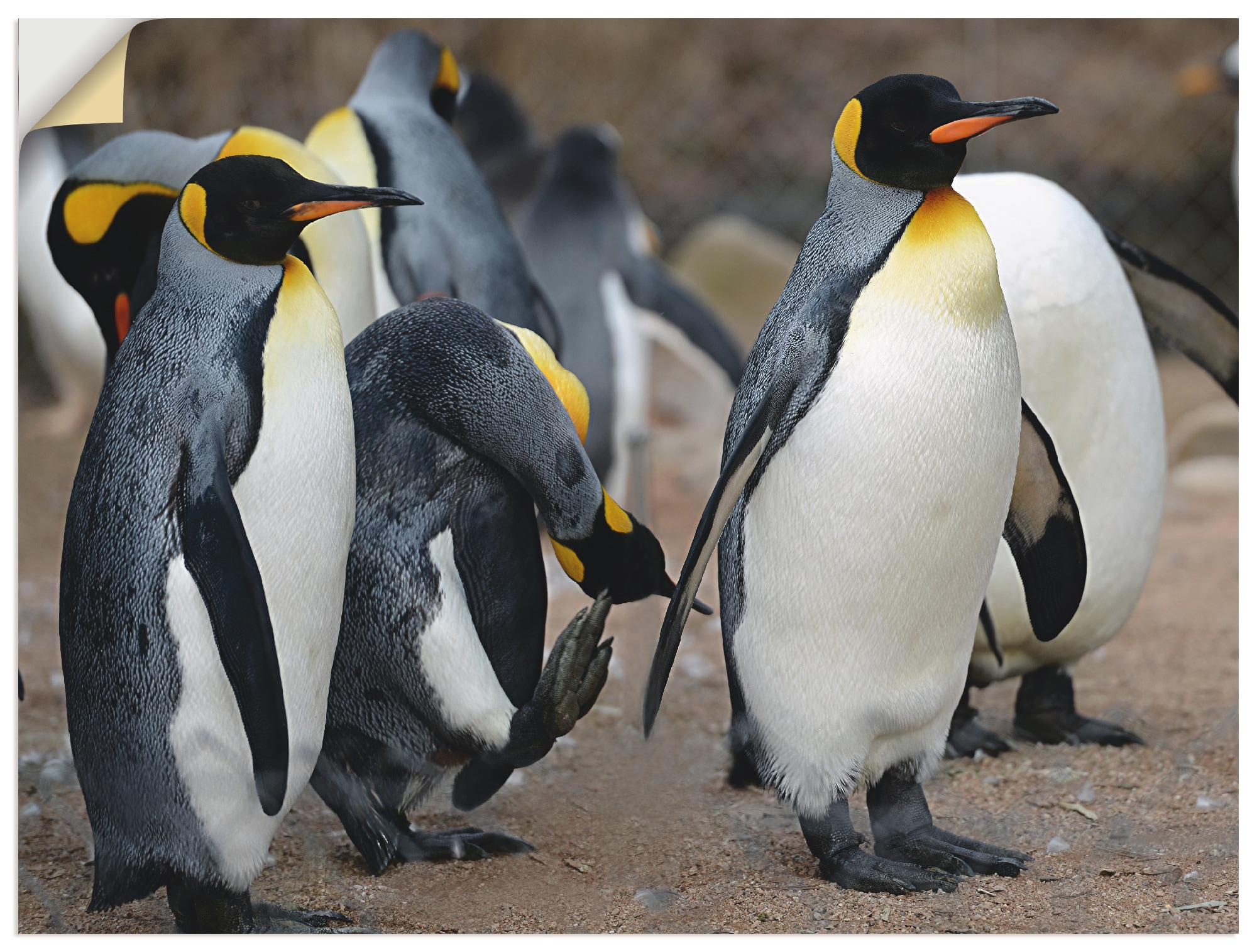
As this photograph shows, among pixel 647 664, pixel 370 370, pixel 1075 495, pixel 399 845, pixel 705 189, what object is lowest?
pixel 399 845

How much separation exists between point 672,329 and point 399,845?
73.2 inches

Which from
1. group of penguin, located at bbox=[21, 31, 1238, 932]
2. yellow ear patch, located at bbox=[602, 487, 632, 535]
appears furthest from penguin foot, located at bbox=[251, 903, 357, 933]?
yellow ear patch, located at bbox=[602, 487, 632, 535]

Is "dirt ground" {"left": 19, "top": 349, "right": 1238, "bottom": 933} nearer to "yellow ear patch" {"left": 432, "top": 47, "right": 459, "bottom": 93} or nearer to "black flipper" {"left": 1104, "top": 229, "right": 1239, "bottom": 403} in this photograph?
"black flipper" {"left": 1104, "top": 229, "right": 1239, "bottom": 403}

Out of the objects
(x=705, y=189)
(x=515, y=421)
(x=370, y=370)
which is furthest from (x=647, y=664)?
(x=705, y=189)

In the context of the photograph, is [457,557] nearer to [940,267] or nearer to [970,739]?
[940,267]

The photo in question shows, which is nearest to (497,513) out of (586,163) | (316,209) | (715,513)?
(715,513)

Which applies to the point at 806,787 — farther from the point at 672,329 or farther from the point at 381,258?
the point at 672,329

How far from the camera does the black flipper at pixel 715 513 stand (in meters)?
1.40

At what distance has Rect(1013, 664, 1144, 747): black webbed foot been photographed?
202 cm

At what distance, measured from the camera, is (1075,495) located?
1.88 m

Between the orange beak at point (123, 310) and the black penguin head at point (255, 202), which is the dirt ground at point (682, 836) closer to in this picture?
the orange beak at point (123, 310)

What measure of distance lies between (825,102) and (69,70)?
4438 mm

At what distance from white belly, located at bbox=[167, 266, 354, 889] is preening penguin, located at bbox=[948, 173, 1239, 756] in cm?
94
